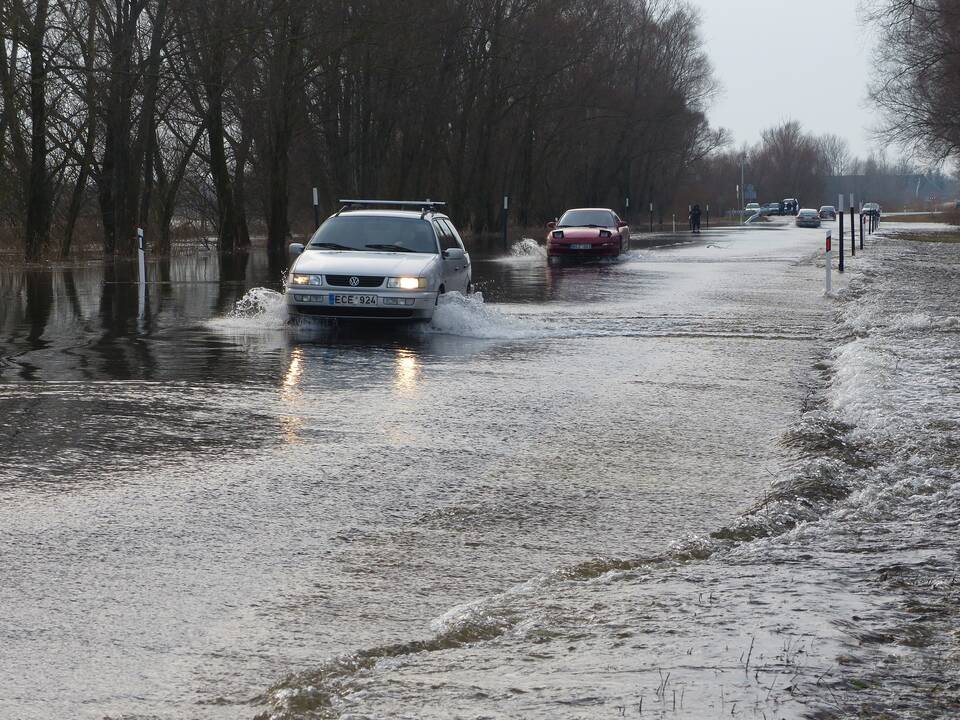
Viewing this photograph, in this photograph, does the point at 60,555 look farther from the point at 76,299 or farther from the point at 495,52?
the point at 495,52

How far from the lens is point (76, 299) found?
21547mm

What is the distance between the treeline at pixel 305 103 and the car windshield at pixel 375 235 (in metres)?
15.9

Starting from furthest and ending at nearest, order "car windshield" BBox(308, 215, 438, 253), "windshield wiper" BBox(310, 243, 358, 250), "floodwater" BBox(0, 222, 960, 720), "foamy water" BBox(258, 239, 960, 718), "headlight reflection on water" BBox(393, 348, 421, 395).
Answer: "car windshield" BBox(308, 215, 438, 253) < "windshield wiper" BBox(310, 243, 358, 250) < "headlight reflection on water" BBox(393, 348, 421, 395) < "floodwater" BBox(0, 222, 960, 720) < "foamy water" BBox(258, 239, 960, 718)

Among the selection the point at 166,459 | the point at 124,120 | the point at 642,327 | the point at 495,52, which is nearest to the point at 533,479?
the point at 166,459

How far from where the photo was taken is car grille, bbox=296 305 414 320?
15695mm

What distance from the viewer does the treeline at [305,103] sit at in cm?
3478

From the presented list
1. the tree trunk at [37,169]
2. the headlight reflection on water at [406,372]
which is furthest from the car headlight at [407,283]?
the tree trunk at [37,169]

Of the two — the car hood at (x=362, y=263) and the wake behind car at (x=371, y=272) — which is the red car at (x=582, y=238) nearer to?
the wake behind car at (x=371, y=272)

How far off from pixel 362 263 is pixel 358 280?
0.28m

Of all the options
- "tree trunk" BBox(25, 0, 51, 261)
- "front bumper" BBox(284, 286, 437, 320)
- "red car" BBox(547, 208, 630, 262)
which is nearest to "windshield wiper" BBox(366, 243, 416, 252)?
"front bumper" BBox(284, 286, 437, 320)

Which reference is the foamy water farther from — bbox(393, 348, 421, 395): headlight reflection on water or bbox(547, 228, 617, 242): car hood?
bbox(547, 228, 617, 242): car hood

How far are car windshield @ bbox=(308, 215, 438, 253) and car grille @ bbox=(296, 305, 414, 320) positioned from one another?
3.70 ft

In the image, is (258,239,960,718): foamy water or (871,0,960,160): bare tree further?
(871,0,960,160): bare tree

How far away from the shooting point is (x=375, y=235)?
55.8 ft
